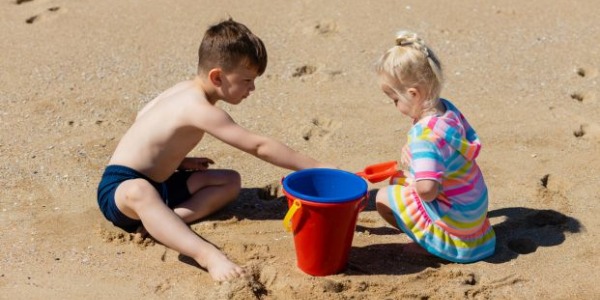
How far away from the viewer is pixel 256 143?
3.53 m

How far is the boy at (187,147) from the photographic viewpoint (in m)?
3.47

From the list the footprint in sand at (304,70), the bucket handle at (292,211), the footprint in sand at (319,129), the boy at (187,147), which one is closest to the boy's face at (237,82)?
the boy at (187,147)

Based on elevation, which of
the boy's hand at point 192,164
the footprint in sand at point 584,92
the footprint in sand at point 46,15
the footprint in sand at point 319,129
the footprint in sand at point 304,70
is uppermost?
the footprint in sand at point 584,92

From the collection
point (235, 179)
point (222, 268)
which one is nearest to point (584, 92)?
point (235, 179)

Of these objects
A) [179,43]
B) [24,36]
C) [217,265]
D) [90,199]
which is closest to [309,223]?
[217,265]

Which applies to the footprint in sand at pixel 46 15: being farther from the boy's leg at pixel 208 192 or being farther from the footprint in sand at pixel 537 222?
the footprint in sand at pixel 537 222

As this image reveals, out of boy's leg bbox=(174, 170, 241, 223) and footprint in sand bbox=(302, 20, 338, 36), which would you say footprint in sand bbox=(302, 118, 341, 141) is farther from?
footprint in sand bbox=(302, 20, 338, 36)

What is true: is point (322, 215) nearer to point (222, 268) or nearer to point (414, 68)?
point (222, 268)

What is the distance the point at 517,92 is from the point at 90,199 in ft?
8.06

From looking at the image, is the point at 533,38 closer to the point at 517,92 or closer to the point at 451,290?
the point at 517,92

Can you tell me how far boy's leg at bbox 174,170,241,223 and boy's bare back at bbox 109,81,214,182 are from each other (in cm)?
16

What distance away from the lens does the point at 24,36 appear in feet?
18.6

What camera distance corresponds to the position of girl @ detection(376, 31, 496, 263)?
3285 mm

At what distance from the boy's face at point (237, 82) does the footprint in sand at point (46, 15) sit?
8.88 feet
